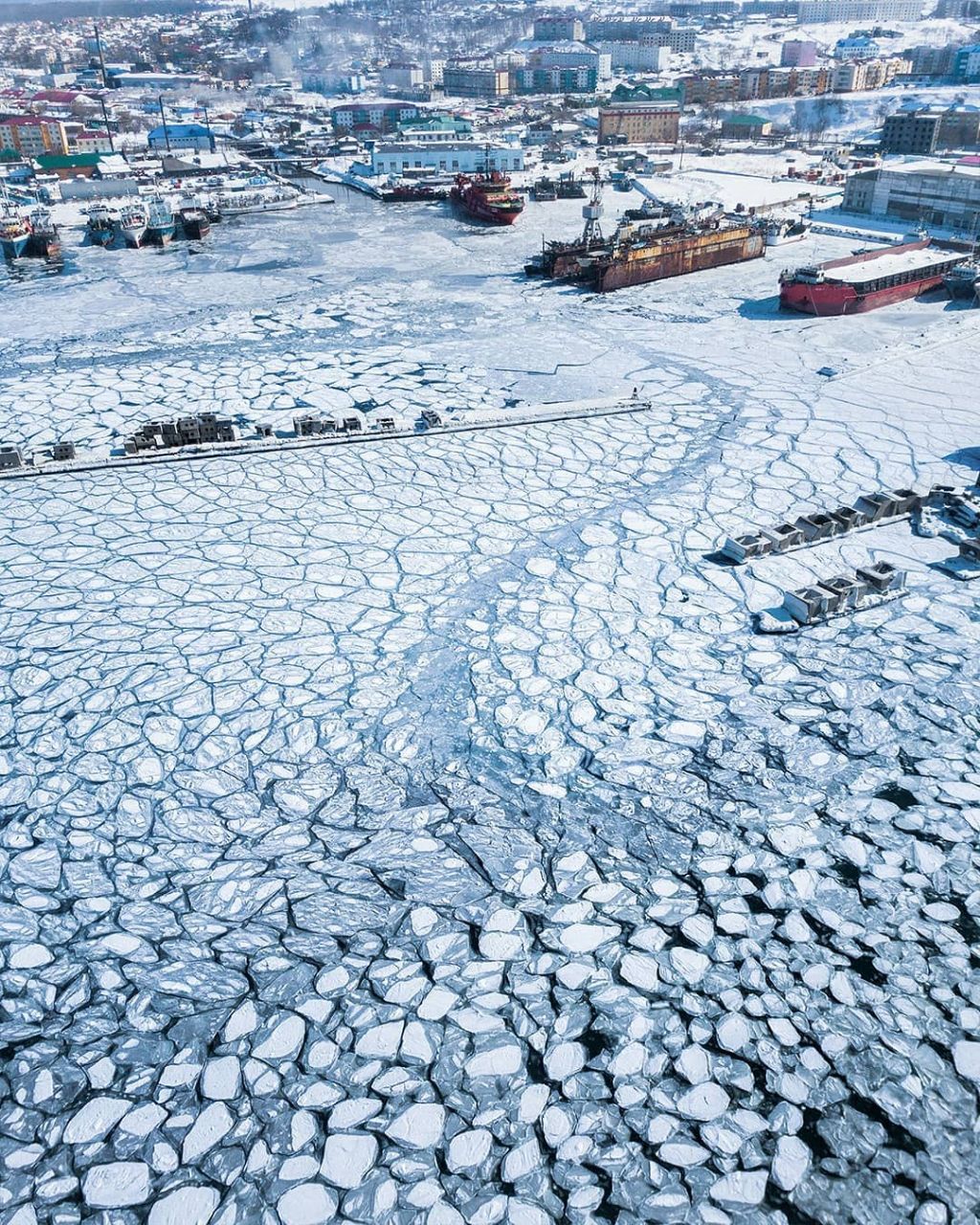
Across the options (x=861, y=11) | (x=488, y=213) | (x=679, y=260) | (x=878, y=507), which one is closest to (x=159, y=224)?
→ (x=488, y=213)

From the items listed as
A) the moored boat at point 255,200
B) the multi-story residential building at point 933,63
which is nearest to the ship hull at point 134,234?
the moored boat at point 255,200

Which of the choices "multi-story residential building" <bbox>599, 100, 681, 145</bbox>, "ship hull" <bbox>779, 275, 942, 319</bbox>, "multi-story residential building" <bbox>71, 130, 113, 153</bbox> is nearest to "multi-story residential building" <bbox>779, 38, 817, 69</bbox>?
"multi-story residential building" <bbox>599, 100, 681, 145</bbox>

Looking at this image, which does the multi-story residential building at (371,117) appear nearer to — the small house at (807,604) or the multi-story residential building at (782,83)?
the multi-story residential building at (782,83)

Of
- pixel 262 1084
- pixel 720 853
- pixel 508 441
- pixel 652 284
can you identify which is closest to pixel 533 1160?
pixel 262 1084

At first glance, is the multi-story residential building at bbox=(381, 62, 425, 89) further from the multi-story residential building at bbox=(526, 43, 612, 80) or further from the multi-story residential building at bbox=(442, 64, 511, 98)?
the multi-story residential building at bbox=(526, 43, 612, 80)

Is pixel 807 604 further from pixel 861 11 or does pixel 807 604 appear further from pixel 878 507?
pixel 861 11

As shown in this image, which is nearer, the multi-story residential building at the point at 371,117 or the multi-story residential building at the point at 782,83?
the multi-story residential building at the point at 371,117
